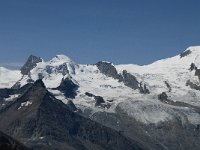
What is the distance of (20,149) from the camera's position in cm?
14250

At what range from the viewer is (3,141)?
14050 centimetres

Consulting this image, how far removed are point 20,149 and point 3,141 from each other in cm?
428
